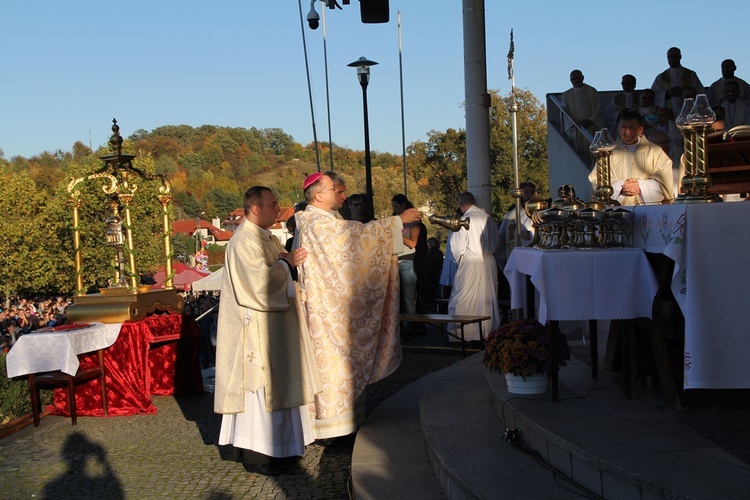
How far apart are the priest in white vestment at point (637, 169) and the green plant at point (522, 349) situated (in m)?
1.14

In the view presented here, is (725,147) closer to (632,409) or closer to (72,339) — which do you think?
(632,409)

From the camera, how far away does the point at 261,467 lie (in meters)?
5.83

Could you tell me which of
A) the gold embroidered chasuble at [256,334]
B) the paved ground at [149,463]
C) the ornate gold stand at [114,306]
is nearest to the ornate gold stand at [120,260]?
the ornate gold stand at [114,306]

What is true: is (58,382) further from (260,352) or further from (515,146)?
(515,146)

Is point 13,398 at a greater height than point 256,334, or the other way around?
point 256,334

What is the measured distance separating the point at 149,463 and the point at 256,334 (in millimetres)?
1330

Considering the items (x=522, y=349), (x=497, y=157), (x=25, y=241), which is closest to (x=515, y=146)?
(x=522, y=349)

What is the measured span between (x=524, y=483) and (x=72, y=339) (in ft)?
16.8

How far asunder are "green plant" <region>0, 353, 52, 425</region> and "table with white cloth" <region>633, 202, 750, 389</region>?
6.43 m

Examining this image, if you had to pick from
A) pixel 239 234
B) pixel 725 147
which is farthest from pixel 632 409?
pixel 239 234

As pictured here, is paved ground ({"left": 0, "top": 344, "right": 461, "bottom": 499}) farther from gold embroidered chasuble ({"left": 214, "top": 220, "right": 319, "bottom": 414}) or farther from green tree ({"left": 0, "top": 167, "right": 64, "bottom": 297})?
green tree ({"left": 0, "top": 167, "right": 64, "bottom": 297})

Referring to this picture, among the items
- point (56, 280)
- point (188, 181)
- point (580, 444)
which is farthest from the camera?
point (188, 181)

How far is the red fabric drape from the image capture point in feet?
26.8

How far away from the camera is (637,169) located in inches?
237
